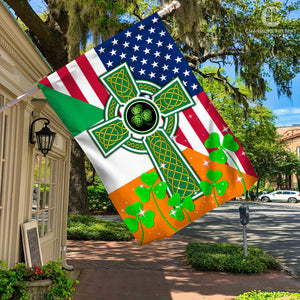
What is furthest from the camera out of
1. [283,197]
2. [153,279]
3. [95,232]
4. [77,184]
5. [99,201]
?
[283,197]

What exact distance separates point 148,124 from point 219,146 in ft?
2.30

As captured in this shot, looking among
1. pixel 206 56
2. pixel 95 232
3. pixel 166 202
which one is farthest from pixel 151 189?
pixel 206 56

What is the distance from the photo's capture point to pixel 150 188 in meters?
3.51

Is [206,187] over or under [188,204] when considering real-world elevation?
over

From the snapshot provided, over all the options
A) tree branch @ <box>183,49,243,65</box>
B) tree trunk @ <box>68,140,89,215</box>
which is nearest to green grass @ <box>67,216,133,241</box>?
tree trunk @ <box>68,140,89,215</box>

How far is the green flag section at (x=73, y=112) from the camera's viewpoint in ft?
11.2

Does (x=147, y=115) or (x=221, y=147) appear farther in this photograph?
(x=221, y=147)

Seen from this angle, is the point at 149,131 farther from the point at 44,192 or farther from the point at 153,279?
the point at 153,279

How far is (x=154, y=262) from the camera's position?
Answer: 9133 millimetres

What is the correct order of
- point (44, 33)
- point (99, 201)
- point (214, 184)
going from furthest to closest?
point (99, 201), point (44, 33), point (214, 184)

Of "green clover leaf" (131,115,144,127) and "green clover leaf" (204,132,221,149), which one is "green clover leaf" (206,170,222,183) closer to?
"green clover leaf" (204,132,221,149)

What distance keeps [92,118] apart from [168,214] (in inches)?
42.8

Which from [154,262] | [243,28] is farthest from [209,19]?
[154,262]

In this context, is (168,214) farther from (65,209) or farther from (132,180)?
(65,209)
